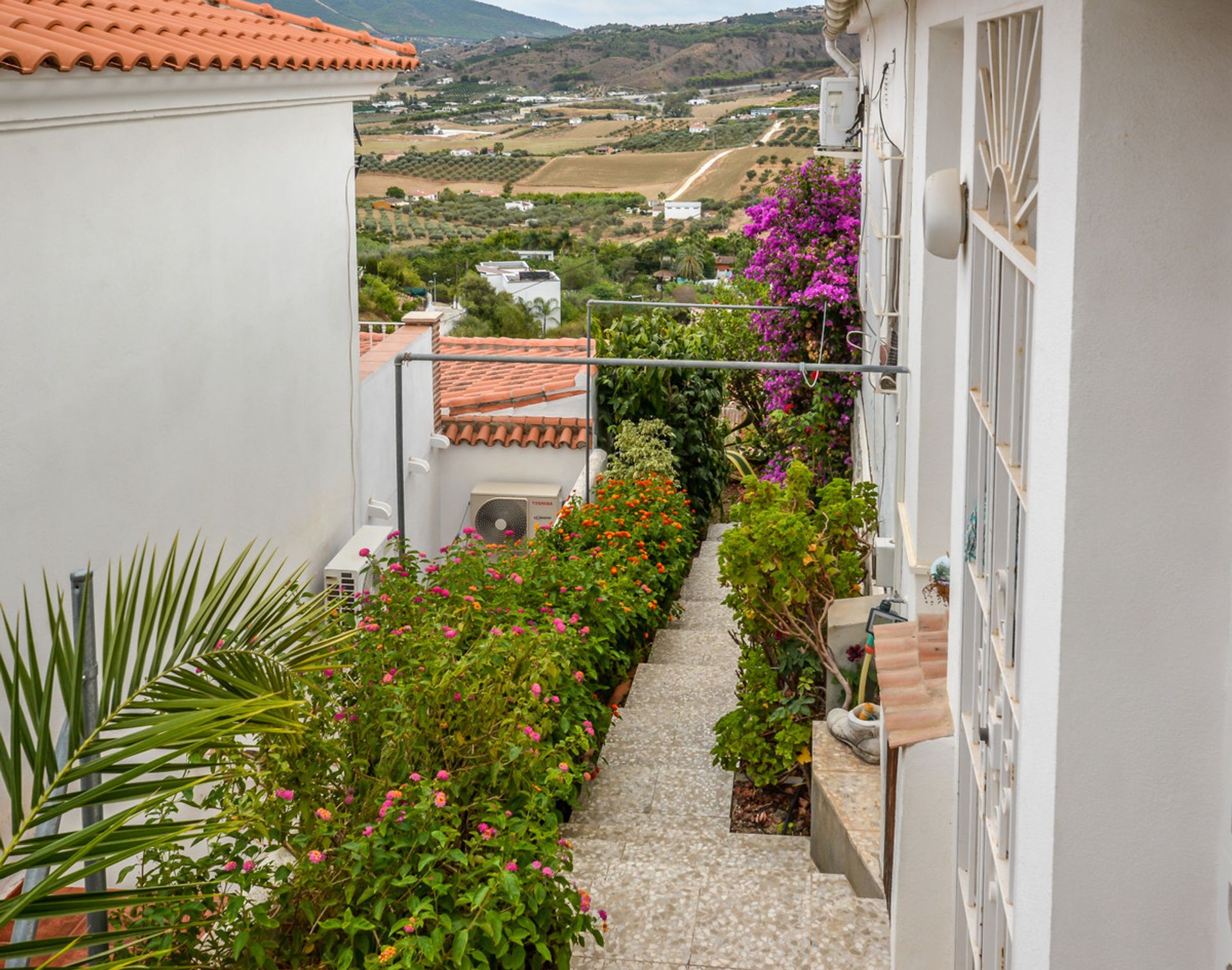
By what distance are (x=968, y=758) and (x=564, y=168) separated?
203ft

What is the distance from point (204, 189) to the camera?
22.5 ft

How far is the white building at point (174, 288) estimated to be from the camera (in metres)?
5.16

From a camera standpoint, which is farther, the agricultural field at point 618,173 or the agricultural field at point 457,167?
the agricultural field at point 618,173

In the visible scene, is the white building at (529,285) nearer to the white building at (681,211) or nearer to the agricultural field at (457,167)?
the white building at (681,211)

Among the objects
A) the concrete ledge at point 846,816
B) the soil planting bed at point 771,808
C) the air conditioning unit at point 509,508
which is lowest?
the soil planting bed at point 771,808

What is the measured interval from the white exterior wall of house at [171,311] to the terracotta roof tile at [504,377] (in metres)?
4.02

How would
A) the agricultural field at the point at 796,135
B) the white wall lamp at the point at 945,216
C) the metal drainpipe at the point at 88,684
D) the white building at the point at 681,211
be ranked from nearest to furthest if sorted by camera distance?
the metal drainpipe at the point at 88,684, the white wall lamp at the point at 945,216, the white building at the point at 681,211, the agricultural field at the point at 796,135

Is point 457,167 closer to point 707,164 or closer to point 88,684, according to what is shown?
point 707,164

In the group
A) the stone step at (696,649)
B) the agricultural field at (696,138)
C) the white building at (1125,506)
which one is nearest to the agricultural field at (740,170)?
the agricultural field at (696,138)

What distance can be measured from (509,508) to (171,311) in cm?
659

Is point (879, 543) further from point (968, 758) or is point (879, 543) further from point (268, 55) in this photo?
point (268, 55)

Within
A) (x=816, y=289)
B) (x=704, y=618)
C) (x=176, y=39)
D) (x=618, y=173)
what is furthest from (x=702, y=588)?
(x=618, y=173)

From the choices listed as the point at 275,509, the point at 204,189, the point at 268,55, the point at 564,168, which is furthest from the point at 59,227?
the point at 564,168

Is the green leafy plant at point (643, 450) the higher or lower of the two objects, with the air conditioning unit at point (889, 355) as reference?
lower
